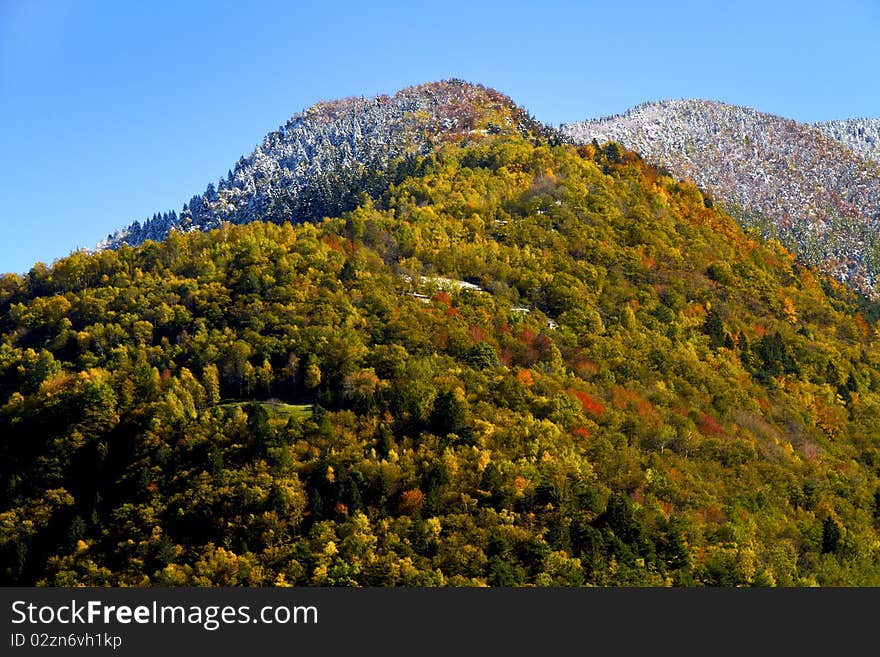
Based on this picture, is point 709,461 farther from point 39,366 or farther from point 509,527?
point 39,366

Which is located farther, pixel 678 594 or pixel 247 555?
pixel 247 555

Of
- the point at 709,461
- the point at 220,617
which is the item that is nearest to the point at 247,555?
the point at 220,617

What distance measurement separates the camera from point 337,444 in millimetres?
145500

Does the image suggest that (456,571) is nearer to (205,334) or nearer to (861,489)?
(205,334)

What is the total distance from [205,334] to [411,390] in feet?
152

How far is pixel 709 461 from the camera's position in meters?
168

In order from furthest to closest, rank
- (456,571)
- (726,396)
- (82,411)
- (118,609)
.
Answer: (726,396) → (82,411) → (456,571) → (118,609)

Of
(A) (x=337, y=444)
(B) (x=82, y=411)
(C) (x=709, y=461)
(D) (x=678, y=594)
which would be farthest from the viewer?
(C) (x=709, y=461)

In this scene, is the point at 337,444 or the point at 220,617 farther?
the point at 337,444

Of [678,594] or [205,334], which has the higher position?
[205,334]

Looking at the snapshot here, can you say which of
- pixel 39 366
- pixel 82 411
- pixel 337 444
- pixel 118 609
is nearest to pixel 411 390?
pixel 337 444

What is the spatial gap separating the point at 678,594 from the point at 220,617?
60.4 meters

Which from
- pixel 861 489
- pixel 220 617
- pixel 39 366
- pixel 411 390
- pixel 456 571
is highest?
pixel 39 366

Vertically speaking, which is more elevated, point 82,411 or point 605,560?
point 82,411
